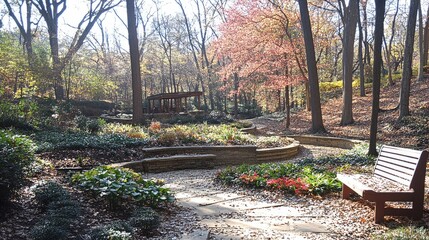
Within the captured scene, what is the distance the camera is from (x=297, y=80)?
1579cm

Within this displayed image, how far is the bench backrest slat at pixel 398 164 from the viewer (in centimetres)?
369

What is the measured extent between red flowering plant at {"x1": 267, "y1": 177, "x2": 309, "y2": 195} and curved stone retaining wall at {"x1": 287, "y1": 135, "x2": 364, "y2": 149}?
6485 mm

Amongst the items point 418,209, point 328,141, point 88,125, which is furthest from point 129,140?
point 328,141

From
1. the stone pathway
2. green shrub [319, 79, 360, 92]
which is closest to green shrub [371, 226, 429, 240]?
the stone pathway

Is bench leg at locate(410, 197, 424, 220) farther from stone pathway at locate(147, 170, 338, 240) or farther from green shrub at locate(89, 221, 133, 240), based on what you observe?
green shrub at locate(89, 221, 133, 240)

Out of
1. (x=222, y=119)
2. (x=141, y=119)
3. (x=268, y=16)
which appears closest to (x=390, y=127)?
(x=268, y=16)

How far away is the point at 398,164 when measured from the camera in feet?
13.3

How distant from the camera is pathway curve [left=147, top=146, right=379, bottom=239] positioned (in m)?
3.45

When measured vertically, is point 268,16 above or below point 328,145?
above

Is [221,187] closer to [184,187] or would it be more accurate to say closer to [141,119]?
[184,187]

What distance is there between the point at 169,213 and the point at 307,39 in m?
10.8

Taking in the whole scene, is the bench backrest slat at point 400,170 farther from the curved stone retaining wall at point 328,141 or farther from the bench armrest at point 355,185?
the curved stone retaining wall at point 328,141

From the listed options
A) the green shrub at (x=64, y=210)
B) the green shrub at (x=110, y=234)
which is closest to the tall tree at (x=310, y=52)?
the green shrub at (x=64, y=210)

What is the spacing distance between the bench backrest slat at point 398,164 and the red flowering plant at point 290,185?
1.09m
